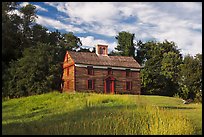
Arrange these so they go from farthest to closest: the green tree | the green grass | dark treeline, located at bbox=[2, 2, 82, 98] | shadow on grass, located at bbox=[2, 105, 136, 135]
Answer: the green tree, the green grass, shadow on grass, located at bbox=[2, 105, 136, 135], dark treeline, located at bbox=[2, 2, 82, 98]

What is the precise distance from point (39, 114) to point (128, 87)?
141 inches

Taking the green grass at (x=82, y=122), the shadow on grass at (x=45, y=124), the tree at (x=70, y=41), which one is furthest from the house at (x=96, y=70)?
the shadow on grass at (x=45, y=124)

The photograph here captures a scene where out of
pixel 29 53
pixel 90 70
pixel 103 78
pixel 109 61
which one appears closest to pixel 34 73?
pixel 29 53

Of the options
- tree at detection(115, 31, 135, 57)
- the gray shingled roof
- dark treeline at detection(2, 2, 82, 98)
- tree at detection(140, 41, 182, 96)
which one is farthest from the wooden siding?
dark treeline at detection(2, 2, 82, 98)

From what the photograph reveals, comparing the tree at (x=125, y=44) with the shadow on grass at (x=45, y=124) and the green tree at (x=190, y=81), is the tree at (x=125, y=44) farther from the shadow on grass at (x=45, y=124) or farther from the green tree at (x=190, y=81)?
the green tree at (x=190, y=81)

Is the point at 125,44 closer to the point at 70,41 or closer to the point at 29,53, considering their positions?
the point at 70,41

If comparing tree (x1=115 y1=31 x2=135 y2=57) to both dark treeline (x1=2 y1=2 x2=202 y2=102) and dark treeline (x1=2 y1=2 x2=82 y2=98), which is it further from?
dark treeline (x1=2 y1=2 x2=82 y2=98)

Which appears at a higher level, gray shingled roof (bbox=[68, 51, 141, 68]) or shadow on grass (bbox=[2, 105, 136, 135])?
gray shingled roof (bbox=[68, 51, 141, 68])

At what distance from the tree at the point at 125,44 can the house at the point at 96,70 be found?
360mm

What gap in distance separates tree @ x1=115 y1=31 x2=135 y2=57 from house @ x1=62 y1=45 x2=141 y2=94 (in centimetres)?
36

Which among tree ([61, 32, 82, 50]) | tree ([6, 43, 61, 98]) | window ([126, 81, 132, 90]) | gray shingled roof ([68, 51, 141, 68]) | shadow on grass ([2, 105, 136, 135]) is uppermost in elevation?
tree ([61, 32, 82, 50])

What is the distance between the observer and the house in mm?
9109

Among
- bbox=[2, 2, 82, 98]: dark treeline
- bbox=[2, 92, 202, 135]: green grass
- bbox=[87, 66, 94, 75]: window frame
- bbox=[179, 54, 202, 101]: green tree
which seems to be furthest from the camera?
bbox=[179, 54, 202, 101]: green tree

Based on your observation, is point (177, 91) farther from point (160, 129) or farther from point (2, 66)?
point (2, 66)
